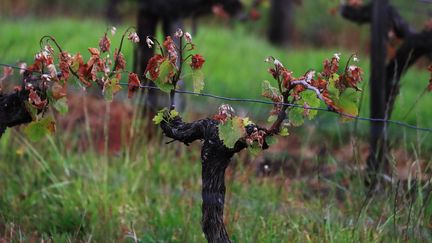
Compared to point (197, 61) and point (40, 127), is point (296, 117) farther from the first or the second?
point (40, 127)

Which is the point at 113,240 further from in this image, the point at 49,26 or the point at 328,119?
the point at 49,26

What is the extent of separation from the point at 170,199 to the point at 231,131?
2.12 meters

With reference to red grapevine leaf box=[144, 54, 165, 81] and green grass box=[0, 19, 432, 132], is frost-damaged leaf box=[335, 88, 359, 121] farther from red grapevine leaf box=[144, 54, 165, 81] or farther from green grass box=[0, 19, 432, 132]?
green grass box=[0, 19, 432, 132]

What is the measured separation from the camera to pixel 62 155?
586 cm

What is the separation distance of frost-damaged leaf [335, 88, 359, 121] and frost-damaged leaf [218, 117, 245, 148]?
43 centimetres

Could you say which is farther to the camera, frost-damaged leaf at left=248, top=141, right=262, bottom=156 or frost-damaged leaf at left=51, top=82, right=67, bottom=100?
frost-damaged leaf at left=51, top=82, right=67, bottom=100

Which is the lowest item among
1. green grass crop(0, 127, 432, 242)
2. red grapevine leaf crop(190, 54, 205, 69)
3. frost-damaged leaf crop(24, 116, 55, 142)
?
green grass crop(0, 127, 432, 242)

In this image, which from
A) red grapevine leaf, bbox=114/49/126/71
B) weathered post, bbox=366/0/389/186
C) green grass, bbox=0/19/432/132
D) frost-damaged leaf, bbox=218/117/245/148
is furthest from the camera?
green grass, bbox=0/19/432/132

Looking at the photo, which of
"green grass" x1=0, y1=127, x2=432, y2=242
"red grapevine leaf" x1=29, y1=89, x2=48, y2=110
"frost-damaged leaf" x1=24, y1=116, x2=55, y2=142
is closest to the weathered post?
"green grass" x1=0, y1=127, x2=432, y2=242

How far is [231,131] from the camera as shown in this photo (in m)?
3.39

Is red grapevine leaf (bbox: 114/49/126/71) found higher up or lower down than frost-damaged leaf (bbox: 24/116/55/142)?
higher up

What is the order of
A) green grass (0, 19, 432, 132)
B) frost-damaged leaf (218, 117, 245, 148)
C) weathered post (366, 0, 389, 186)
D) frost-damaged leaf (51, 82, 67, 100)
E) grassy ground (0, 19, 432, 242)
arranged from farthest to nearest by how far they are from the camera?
1. green grass (0, 19, 432, 132)
2. weathered post (366, 0, 389, 186)
3. grassy ground (0, 19, 432, 242)
4. frost-damaged leaf (51, 82, 67, 100)
5. frost-damaged leaf (218, 117, 245, 148)

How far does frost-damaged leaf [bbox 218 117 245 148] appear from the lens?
3.37 metres

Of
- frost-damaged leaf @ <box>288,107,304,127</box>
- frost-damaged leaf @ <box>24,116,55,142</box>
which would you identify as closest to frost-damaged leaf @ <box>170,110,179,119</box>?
frost-damaged leaf @ <box>288,107,304,127</box>
